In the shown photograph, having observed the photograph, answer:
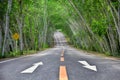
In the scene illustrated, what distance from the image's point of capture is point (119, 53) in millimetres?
22547

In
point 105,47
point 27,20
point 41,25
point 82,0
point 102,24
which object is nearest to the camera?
point 102,24

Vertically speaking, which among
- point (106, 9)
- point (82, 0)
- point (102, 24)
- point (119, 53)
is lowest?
point (119, 53)

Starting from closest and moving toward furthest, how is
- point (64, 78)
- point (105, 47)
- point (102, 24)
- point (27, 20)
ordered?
1. point (64, 78)
2. point (102, 24)
3. point (105, 47)
4. point (27, 20)

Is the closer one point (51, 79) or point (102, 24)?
point (51, 79)

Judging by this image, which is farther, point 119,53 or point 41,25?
point 41,25

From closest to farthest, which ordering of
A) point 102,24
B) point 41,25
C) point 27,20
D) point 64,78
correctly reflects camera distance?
point 64,78 < point 102,24 < point 27,20 < point 41,25

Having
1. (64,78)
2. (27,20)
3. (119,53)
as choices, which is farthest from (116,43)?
(27,20)

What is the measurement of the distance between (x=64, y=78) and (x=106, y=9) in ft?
57.9

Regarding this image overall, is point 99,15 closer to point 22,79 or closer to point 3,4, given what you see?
point 3,4

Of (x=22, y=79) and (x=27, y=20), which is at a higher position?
(x=27, y=20)

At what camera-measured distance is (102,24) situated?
22.4m

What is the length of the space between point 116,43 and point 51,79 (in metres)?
18.1

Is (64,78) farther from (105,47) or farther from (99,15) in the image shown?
(99,15)

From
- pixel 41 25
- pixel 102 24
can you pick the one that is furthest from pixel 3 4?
pixel 41 25
